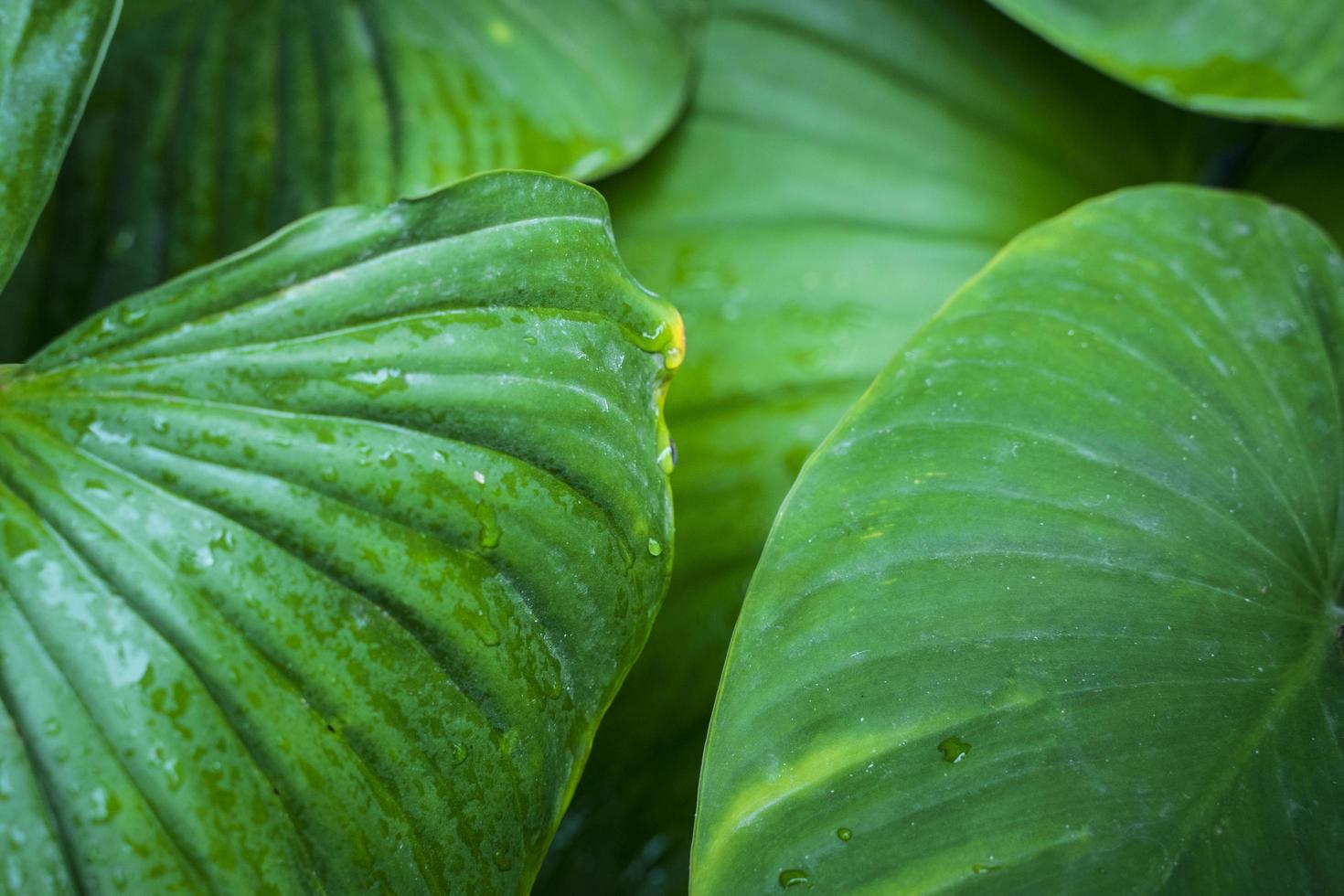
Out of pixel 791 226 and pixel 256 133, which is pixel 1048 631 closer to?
pixel 791 226

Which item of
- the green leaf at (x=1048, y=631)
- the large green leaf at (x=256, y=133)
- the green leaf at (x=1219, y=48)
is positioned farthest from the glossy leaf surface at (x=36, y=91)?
the green leaf at (x=1219, y=48)

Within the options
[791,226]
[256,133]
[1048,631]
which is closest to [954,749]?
[1048,631]

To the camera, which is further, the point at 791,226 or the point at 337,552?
the point at 791,226

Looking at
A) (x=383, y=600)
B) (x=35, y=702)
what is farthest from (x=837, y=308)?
(x=35, y=702)

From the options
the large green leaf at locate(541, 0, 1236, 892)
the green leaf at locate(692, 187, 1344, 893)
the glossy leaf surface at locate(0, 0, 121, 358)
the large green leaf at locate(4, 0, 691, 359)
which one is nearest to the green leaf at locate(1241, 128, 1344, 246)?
the large green leaf at locate(541, 0, 1236, 892)

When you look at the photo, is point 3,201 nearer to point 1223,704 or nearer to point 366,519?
point 366,519

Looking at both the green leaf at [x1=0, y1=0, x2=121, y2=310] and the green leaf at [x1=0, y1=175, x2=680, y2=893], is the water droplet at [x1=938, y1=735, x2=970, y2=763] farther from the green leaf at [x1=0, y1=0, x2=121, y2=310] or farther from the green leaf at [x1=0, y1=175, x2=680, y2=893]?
the green leaf at [x1=0, y1=0, x2=121, y2=310]

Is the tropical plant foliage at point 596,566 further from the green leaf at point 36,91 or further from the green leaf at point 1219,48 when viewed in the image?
the green leaf at point 1219,48

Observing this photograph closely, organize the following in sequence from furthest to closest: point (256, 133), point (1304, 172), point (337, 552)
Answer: point (1304, 172) → point (256, 133) → point (337, 552)
